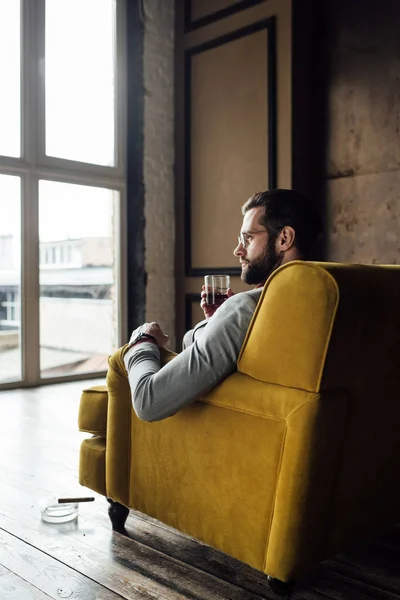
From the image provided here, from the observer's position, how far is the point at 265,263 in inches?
73.4

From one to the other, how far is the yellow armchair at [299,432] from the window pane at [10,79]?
382 cm

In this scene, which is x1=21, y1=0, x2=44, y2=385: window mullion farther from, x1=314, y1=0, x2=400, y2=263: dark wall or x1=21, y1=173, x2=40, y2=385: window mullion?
x1=314, y1=0, x2=400, y2=263: dark wall

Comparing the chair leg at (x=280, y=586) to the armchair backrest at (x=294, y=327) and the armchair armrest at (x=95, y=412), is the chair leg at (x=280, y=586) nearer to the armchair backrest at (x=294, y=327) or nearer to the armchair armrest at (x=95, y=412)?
the armchair backrest at (x=294, y=327)

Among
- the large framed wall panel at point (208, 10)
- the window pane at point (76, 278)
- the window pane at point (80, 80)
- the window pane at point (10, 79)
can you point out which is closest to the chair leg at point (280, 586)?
the window pane at point (76, 278)

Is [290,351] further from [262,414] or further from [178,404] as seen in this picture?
[178,404]

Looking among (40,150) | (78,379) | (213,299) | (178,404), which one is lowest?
(78,379)

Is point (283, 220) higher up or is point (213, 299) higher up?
point (283, 220)

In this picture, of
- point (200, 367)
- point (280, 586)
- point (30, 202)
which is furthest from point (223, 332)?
point (30, 202)

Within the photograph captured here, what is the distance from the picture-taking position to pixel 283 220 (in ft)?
6.10

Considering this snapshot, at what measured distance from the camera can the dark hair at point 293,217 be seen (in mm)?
1853

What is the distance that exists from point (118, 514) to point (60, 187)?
377 centimetres

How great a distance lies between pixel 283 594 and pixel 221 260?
13.5 feet

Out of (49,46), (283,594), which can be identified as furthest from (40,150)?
(283,594)

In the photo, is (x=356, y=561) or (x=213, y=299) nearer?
(x=356, y=561)
